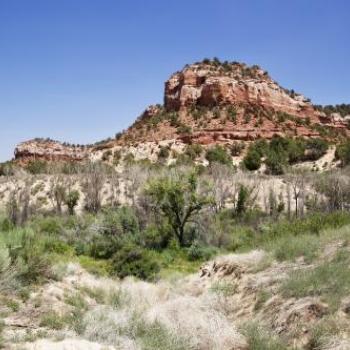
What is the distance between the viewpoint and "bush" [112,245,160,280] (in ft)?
53.1

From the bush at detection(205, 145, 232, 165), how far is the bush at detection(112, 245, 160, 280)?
4581cm

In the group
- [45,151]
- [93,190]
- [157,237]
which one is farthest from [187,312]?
[45,151]

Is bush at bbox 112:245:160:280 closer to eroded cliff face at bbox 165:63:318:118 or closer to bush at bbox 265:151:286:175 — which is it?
bush at bbox 265:151:286:175

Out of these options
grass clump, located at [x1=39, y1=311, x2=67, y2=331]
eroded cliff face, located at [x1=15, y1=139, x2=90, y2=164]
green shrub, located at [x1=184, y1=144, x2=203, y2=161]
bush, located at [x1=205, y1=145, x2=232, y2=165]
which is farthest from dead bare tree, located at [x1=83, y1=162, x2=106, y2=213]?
eroded cliff face, located at [x1=15, y1=139, x2=90, y2=164]

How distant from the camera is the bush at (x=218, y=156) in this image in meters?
63.6

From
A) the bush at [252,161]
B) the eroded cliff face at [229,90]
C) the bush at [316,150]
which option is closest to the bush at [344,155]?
the bush at [316,150]

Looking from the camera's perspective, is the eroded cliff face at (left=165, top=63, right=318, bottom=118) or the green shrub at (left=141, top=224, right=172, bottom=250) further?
the eroded cliff face at (left=165, top=63, right=318, bottom=118)

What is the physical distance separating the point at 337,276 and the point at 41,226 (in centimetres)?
2027

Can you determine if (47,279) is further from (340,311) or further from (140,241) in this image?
(140,241)

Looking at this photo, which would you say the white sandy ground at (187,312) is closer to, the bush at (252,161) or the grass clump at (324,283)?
the grass clump at (324,283)

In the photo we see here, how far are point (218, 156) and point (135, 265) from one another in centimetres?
4881

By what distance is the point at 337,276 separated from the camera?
9711 millimetres

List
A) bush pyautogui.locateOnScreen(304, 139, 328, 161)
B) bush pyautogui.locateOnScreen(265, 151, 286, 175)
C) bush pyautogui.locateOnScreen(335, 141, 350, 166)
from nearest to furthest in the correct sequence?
bush pyautogui.locateOnScreen(335, 141, 350, 166) → bush pyautogui.locateOnScreen(265, 151, 286, 175) → bush pyautogui.locateOnScreen(304, 139, 328, 161)

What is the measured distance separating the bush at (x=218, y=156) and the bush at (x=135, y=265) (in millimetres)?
45810
